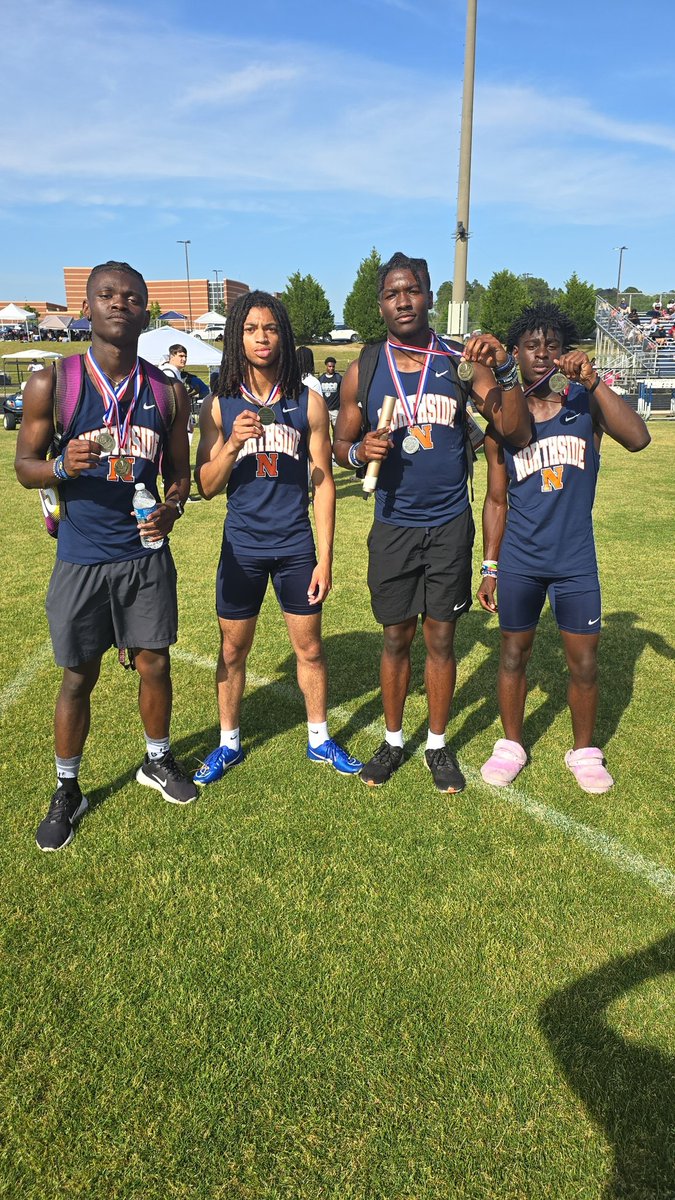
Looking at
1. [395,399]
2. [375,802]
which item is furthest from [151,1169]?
[395,399]

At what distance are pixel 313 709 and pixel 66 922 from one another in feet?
5.47

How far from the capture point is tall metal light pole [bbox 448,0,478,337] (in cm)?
1650

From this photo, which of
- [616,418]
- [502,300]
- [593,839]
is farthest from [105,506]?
[502,300]

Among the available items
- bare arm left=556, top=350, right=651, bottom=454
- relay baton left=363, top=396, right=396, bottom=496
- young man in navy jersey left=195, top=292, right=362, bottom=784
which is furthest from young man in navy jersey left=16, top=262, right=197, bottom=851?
bare arm left=556, top=350, right=651, bottom=454

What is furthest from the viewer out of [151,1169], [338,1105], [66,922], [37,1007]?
[66,922]

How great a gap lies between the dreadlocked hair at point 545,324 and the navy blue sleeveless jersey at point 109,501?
1799 millimetres

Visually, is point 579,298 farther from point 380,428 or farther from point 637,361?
point 380,428

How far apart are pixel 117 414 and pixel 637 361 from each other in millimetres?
33716

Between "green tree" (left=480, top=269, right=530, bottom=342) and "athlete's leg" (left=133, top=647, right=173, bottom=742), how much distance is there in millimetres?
62109

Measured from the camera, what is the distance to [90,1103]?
2.32 metres

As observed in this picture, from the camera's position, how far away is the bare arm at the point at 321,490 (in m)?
3.79

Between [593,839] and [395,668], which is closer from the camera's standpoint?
[593,839]

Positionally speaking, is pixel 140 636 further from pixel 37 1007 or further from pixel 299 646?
pixel 37 1007

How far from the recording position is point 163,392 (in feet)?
11.4
